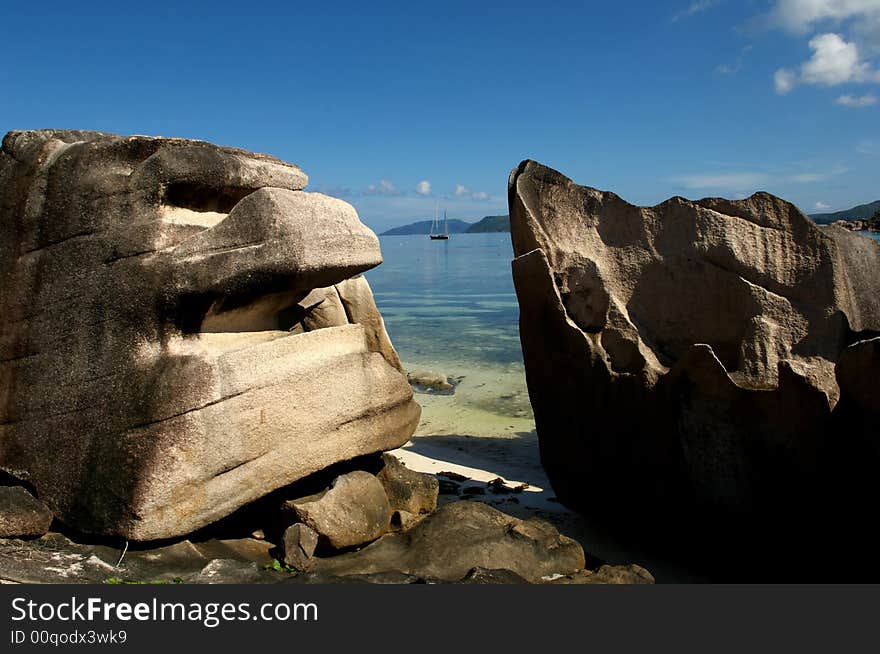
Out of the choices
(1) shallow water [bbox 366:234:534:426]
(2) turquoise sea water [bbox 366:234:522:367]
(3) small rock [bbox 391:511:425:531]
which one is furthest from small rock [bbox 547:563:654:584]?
(2) turquoise sea water [bbox 366:234:522:367]

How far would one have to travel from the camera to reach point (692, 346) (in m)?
5.21

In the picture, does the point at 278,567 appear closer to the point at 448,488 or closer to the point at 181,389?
the point at 181,389

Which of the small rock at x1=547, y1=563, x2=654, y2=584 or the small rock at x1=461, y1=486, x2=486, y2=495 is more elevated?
the small rock at x1=547, y1=563, x2=654, y2=584

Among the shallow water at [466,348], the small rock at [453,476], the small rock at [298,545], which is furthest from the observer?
the shallow water at [466,348]

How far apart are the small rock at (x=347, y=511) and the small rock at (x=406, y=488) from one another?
26 centimetres

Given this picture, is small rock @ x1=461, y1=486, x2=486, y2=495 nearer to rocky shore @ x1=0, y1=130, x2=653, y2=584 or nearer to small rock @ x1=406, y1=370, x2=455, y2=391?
rocky shore @ x1=0, y1=130, x2=653, y2=584

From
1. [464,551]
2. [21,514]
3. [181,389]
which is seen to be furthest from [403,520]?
[21,514]

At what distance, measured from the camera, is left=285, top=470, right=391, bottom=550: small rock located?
466cm

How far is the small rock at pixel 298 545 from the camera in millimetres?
4449

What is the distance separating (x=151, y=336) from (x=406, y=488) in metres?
2.33

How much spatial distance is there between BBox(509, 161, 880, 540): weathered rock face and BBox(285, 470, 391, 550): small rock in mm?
1896

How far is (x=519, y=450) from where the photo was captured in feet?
30.5

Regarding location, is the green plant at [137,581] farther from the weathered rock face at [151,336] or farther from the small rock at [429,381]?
the small rock at [429,381]

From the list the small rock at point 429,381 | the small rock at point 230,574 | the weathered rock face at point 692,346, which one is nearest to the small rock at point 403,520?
the small rock at point 230,574
